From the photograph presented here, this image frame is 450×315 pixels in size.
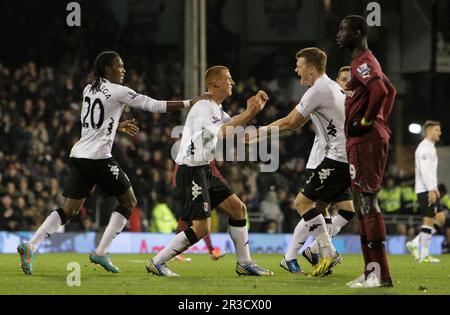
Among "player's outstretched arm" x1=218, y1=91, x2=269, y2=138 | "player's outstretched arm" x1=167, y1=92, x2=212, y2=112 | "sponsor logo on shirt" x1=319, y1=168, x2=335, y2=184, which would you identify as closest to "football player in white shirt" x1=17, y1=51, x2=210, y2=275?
"player's outstretched arm" x1=167, y1=92, x2=212, y2=112

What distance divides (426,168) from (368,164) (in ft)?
24.9

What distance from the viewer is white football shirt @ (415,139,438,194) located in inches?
647

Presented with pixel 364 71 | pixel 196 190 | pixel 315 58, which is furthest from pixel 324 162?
pixel 364 71

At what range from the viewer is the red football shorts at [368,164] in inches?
358

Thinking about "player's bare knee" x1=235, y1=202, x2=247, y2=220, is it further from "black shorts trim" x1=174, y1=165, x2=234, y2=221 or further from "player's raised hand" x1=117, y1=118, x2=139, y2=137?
"player's raised hand" x1=117, y1=118, x2=139, y2=137

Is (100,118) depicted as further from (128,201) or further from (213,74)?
(213,74)

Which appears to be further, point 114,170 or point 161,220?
point 161,220

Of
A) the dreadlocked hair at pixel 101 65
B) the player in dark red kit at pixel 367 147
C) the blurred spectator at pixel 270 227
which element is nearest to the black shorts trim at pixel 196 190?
the dreadlocked hair at pixel 101 65

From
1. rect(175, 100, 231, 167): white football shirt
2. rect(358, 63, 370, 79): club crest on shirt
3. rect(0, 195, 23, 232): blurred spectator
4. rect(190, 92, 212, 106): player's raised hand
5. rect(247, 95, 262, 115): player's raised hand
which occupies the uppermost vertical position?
rect(358, 63, 370, 79): club crest on shirt

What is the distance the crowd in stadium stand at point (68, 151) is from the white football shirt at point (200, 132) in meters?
10.7

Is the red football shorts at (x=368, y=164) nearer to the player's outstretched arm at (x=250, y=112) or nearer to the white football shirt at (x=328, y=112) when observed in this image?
the white football shirt at (x=328, y=112)

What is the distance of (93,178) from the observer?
1141cm
